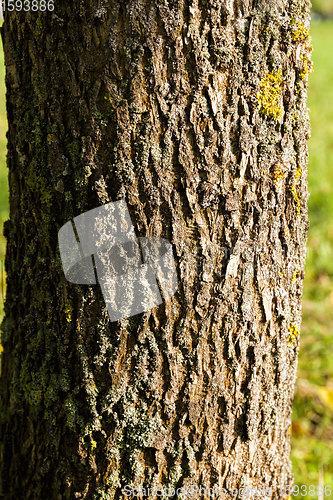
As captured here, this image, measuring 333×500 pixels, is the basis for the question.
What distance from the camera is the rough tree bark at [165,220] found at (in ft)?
4.45

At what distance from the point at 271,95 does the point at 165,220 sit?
1.58ft

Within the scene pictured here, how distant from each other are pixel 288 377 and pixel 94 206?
2.98 ft

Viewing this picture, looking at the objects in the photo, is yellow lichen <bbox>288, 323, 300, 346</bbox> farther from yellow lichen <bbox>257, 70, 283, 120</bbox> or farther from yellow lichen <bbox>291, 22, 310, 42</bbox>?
yellow lichen <bbox>291, 22, 310, 42</bbox>

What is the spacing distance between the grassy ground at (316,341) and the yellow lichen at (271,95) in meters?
1.80

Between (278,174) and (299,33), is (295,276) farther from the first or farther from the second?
(299,33)

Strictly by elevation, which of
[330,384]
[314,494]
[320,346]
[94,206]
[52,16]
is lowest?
[314,494]

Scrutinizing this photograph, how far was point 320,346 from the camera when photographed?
3.39 metres

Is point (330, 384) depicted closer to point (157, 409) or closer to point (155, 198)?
point (157, 409)

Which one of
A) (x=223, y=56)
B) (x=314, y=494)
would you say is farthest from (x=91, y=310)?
(x=314, y=494)

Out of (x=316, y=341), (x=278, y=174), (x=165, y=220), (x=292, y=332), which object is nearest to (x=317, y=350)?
(x=316, y=341)

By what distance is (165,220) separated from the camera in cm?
143

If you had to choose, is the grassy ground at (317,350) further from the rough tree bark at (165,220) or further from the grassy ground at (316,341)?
the rough tree bark at (165,220)

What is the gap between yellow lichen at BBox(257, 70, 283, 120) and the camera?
4.66 ft

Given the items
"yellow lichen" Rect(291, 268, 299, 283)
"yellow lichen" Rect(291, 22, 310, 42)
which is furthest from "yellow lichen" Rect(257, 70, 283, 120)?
"yellow lichen" Rect(291, 268, 299, 283)
